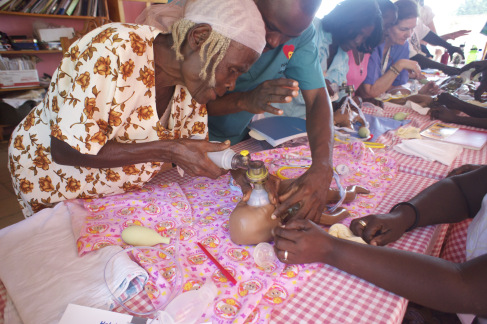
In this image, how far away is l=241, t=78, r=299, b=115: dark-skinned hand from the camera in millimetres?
1431

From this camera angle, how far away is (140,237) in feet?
3.34

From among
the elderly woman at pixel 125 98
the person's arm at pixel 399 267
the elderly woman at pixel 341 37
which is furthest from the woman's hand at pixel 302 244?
the elderly woman at pixel 341 37

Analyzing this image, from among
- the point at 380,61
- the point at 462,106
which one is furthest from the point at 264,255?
the point at 380,61

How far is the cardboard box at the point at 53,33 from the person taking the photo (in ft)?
16.4

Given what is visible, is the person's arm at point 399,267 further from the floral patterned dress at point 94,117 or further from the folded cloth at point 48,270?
the floral patterned dress at point 94,117

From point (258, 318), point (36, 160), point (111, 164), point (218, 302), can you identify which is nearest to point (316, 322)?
point (258, 318)

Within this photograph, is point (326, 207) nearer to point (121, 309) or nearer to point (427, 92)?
point (121, 309)

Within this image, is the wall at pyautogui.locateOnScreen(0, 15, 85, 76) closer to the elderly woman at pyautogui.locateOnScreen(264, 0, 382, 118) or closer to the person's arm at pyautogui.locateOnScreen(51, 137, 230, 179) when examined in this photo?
→ the elderly woman at pyautogui.locateOnScreen(264, 0, 382, 118)

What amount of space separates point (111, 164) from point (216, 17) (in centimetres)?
68

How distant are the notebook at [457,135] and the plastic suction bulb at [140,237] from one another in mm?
1968

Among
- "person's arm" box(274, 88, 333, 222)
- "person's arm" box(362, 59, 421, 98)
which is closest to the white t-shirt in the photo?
"person's arm" box(362, 59, 421, 98)

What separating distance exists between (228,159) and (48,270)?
2.17ft

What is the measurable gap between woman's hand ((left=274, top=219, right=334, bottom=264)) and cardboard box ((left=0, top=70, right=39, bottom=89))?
5450 millimetres

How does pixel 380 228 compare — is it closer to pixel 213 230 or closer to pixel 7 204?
pixel 213 230
